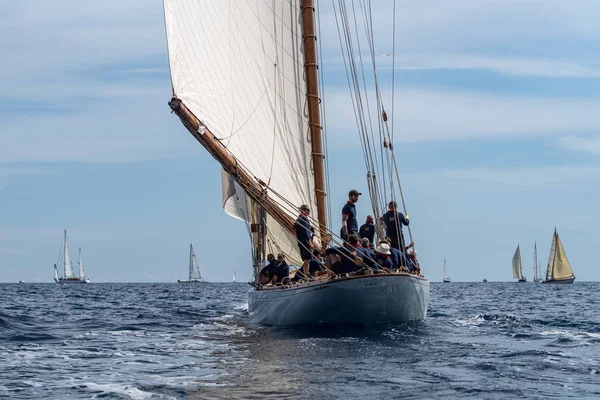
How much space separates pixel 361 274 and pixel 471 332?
3110mm

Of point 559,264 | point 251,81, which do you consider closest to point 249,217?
point 251,81

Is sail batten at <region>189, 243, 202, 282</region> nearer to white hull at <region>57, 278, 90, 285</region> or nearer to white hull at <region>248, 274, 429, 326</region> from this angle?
white hull at <region>57, 278, 90, 285</region>

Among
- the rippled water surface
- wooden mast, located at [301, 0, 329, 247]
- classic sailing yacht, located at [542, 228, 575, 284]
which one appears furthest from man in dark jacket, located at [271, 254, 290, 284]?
classic sailing yacht, located at [542, 228, 575, 284]

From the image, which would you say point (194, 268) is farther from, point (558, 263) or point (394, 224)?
point (394, 224)

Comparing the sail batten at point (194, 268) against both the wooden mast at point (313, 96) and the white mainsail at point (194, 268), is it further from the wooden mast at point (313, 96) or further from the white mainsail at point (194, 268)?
the wooden mast at point (313, 96)

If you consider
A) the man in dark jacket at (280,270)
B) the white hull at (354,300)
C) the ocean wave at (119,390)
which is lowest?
the ocean wave at (119,390)

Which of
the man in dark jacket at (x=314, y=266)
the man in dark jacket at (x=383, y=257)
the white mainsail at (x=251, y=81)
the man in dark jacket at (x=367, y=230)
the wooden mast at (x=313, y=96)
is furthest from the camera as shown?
the wooden mast at (x=313, y=96)

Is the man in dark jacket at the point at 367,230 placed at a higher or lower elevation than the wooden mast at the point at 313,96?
lower

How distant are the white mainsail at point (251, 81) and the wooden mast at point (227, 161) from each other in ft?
0.88

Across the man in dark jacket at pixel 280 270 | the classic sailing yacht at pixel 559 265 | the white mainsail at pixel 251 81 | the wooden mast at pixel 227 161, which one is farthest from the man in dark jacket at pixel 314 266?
the classic sailing yacht at pixel 559 265

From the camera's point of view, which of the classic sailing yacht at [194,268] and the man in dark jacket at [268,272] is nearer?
the man in dark jacket at [268,272]

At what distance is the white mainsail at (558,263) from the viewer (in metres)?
112

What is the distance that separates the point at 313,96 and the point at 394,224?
4.53m

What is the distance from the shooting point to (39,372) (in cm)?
1315
